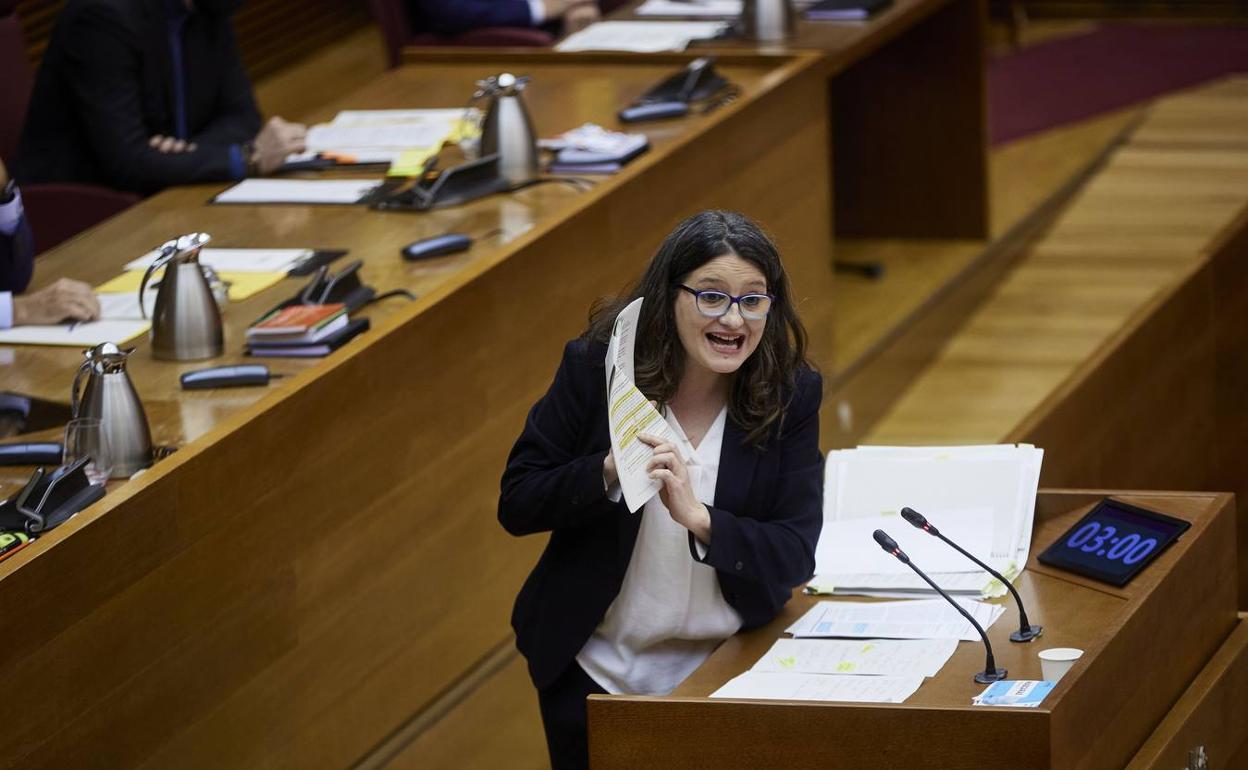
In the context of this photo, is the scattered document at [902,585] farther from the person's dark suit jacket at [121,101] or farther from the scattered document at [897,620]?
the person's dark suit jacket at [121,101]

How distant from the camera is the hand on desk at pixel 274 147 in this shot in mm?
4445

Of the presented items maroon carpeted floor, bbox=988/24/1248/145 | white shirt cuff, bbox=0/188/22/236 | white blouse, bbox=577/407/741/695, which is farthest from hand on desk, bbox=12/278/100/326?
maroon carpeted floor, bbox=988/24/1248/145

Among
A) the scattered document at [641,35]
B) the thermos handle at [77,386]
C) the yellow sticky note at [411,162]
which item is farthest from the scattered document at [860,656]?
the scattered document at [641,35]

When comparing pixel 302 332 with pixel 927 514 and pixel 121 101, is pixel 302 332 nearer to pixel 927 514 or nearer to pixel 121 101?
pixel 927 514

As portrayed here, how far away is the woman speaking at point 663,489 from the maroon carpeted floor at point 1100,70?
5378 mm

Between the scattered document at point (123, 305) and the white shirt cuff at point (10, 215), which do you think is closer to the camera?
the white shirt cuff at point (10, 215)

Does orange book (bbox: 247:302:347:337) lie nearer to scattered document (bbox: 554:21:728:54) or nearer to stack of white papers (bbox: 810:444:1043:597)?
stack of white papers (bbox: 810:444:1043:597)

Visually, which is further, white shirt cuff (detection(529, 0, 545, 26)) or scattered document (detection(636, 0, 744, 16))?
white shirt cuff (detection(529, 0, 545, 26))

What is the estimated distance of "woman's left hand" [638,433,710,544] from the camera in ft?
7.43

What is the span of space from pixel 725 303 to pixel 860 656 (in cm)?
46

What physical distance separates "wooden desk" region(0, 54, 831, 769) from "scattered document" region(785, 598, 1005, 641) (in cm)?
49

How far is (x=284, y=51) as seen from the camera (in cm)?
852

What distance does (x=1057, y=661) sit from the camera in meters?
2.29

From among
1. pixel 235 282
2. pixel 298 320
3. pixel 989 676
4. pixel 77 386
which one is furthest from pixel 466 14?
pixel 989 676
